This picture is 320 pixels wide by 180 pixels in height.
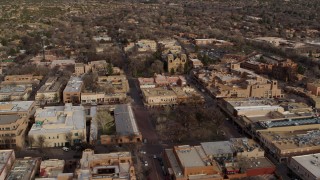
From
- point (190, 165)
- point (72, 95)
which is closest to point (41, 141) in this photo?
point (72, 95)

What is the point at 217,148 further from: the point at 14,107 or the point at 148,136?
the point at 14,107

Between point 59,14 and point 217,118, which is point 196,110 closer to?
point 217,118

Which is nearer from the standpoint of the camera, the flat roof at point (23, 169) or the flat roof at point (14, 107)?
the flat roof at point (23, 169)

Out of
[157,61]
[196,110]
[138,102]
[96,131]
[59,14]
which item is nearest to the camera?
[96,131]

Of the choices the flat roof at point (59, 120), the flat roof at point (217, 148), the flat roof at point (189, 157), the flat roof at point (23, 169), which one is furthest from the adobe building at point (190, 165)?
the flat roof at point (23, 169)

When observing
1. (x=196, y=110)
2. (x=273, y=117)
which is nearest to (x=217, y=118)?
(x=196, y=110)

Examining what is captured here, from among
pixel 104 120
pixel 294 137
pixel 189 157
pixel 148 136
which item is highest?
pixel 189 157

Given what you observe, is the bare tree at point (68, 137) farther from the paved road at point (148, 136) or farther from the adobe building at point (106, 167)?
the paved road at point (148, 136)
